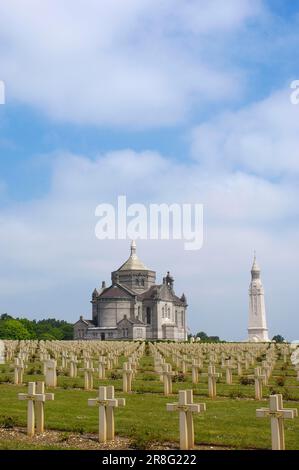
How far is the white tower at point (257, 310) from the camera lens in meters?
106

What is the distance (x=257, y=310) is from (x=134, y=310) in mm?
24295

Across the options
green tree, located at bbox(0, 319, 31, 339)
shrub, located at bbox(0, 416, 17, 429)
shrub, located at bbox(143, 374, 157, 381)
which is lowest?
shrub, located at bbox(0, 416, 17, 429)

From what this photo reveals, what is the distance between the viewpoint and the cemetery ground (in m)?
9.79

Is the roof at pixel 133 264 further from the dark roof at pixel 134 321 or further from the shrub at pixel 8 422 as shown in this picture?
the shrub at pixel 8 422

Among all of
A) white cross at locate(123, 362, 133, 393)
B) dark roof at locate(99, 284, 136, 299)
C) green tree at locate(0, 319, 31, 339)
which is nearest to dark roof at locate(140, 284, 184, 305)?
dark roof at locate(99, 284, 136, 299)

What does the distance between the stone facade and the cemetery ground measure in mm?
76003

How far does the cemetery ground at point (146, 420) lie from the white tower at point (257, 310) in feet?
287

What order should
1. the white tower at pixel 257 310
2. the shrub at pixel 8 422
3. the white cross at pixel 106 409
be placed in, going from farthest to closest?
the white tower at pixel 257 310 < the shrub at pixel 8 422 < the white cross at pixel 106 409

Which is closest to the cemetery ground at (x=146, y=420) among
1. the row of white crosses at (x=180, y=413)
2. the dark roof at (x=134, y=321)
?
the row of white crosses at (x=180, y=413)

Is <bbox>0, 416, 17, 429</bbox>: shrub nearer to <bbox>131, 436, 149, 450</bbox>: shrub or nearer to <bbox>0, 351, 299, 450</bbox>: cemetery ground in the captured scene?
<bbox>0, 351, 299, 450</bbox>: cemetery ground

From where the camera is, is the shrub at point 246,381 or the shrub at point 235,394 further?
the shrub at point 246,381

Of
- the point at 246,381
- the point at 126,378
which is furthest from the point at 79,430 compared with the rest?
the point at 246,381

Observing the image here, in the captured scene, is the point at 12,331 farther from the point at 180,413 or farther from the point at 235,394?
the point at 180,413

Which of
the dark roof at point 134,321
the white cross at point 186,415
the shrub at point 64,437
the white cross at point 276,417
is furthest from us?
the dark roof at point 134,321
